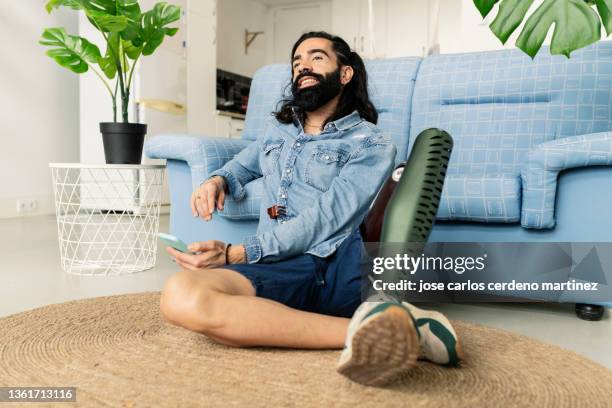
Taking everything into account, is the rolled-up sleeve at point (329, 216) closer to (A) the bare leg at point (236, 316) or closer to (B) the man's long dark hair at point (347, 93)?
(A) the bare leg at point (236, 316)

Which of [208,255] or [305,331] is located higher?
[208,255]

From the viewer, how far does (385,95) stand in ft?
7.84

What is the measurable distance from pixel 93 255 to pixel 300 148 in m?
1.56

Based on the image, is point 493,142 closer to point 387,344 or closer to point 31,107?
point 387,344

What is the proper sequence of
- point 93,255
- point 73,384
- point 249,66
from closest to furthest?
point 73,384, point 93,255, point 249,66

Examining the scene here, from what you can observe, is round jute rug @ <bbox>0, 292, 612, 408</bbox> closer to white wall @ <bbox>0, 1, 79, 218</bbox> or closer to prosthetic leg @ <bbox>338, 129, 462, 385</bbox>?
prosthetic leg @ <bbox>338, 129, 462, 385</bbox>

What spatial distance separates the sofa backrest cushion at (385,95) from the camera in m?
2.35

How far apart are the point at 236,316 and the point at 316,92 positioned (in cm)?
67

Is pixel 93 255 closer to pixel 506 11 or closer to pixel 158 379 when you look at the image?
pixel 158 379

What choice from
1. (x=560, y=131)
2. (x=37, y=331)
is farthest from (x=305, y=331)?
(x=560, y=131)

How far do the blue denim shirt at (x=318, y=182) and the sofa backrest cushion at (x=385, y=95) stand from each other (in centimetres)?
81

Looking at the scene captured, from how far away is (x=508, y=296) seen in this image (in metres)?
1.90

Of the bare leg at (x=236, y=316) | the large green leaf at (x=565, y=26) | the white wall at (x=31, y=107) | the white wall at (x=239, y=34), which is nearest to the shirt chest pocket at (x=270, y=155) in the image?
the bare leg at (x=236, y=316)

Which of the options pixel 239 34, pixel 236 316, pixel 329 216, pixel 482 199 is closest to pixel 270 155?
pixel 329 216
